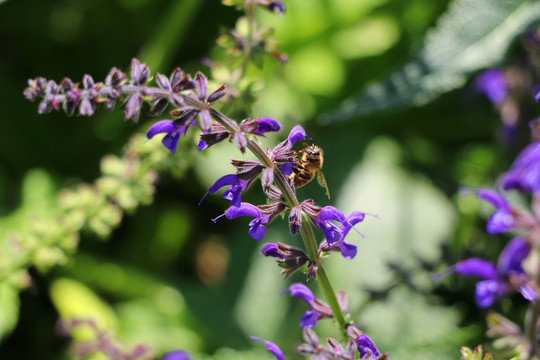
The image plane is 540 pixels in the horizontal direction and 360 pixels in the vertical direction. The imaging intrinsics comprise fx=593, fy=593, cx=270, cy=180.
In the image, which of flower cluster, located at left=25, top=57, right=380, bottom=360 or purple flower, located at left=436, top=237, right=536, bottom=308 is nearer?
purple flower, located at left=436, top=237, right=536, bottom=308

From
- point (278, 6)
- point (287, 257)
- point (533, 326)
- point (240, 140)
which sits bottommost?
point (533, 326)

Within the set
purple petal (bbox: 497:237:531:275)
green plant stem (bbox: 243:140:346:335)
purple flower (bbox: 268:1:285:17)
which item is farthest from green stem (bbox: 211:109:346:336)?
purple flower (bbox: 268:1:285:17)

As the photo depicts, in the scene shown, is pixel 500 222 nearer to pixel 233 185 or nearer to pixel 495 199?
pixel 495 199

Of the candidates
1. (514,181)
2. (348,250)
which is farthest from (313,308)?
(514,181)

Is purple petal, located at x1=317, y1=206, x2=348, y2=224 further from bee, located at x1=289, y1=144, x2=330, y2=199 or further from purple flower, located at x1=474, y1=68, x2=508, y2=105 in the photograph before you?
purple flower, located at x1=474, y1=68, x2=508, y2=105

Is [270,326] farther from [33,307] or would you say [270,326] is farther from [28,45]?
[28,45]

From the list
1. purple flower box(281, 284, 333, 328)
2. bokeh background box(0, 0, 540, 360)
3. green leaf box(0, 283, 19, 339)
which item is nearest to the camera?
purple flower box(281, 284, 333, 328)

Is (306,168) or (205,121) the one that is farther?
(306,168)

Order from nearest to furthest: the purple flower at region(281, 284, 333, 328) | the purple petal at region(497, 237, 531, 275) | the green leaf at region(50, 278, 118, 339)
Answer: the purple petal at region(497, 237, 531, 275) → the purple flower at region(281, 284, 333, 328) → the green leaf at region(50, 278, 118, 339)
